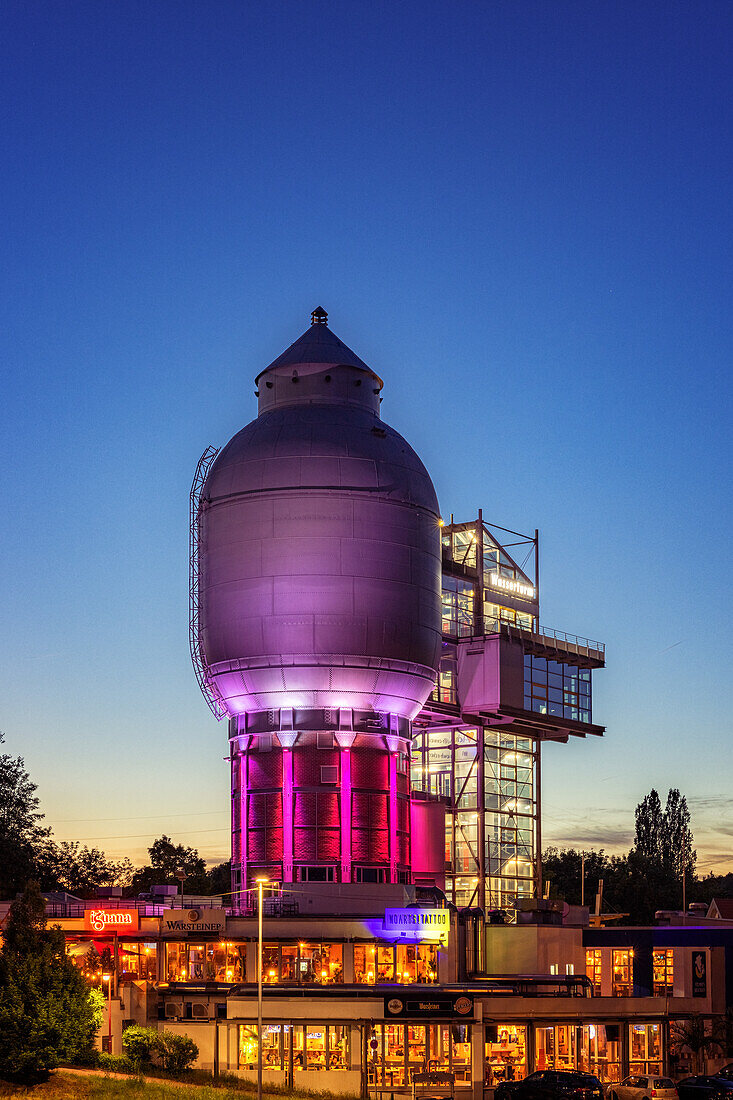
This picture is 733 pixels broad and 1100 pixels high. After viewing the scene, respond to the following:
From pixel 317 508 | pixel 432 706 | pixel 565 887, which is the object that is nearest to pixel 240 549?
pixel 317 508

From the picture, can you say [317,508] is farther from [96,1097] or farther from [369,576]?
[96,1097]

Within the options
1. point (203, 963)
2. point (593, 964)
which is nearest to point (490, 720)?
point (593, 964)

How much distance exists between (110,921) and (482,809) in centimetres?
3824

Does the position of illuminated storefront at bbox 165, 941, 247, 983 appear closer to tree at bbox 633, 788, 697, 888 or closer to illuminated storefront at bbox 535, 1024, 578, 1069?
illuminated storefront at bbox 535, 1024, 578, 1069

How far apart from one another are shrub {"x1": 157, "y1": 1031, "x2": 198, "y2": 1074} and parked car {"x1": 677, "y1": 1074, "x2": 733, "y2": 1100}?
75.1 feet

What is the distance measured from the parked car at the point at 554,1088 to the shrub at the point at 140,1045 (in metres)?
16.2

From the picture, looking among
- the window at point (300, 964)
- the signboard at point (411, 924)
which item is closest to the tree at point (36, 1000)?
the window at point (300, 964)

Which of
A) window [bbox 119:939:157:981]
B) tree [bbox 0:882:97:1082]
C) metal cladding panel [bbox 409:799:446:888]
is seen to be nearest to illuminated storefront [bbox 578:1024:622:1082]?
metal cladding panel [bbox 409:799:446:888]

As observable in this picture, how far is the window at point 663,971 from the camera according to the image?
104875 millimetres

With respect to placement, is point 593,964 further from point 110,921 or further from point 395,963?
point 110,921

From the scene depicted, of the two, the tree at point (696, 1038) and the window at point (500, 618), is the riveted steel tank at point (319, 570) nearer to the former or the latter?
the window at point (500, 618)

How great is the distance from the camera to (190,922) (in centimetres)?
8856

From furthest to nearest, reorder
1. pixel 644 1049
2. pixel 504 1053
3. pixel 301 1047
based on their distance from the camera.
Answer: pixel 644 1049 → pixel 504 1053 → pixel 301 1047

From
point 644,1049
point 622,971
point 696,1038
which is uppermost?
point 622,971
